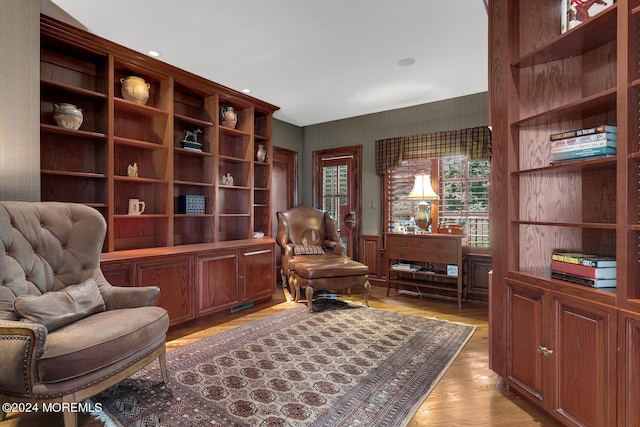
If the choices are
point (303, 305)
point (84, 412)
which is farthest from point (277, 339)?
point (84, 412)

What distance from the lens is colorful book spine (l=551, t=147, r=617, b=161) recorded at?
150cm

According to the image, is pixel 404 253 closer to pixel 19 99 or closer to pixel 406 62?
pixel 406 62

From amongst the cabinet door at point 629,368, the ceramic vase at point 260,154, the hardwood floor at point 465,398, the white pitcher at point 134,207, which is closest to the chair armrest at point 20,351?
the hardwood floor at point 465,398

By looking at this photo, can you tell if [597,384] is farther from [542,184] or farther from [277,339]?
[277,339]

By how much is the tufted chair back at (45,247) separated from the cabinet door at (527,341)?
254 centimetres

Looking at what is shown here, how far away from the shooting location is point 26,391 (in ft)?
4.64

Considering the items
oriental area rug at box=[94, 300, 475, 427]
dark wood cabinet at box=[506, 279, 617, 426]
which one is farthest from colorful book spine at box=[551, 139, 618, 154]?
oriental area rug at box=[94, 300, 475, 427]

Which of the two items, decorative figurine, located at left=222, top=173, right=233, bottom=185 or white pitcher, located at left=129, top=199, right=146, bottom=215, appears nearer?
white pitcher, located at left=129, top=199, right=146, bottom=215

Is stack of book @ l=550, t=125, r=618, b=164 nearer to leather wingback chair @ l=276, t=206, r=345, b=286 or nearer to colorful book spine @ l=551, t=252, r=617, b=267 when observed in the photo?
colorful book spine @ l=551, t=252, r=617, b=267

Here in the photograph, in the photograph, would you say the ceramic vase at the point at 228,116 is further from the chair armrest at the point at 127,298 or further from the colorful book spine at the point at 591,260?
the colorful book spine at the point at 591,260

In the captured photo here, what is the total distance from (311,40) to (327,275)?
7.46 feet

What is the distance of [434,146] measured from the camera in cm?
432

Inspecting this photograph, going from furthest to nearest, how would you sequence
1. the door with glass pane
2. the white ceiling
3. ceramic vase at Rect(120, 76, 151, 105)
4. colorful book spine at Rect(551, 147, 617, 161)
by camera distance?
the door with glass pane → ceramic vase at Rect(120, 76, 151, 105) → the white ceiling → colorful book spine at Rect(551, 147, 617, 161)

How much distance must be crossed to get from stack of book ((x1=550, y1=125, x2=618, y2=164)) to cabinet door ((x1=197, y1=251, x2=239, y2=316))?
9.36ft
